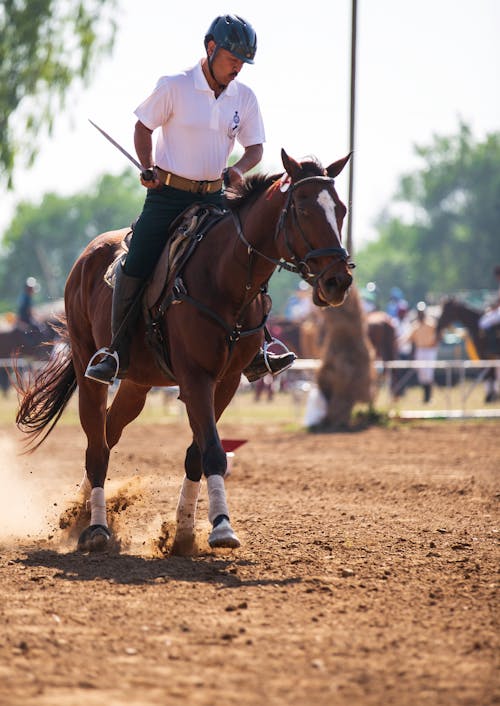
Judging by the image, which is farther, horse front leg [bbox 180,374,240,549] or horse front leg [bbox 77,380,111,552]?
horse front leg [bbox 77,380,111,552]

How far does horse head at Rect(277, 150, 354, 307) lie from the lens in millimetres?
6207

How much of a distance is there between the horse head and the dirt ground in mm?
1619

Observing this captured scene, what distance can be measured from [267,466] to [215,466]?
650 cm

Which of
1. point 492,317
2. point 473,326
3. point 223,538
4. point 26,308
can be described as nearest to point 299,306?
point 473,326

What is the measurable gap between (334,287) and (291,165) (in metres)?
0.84

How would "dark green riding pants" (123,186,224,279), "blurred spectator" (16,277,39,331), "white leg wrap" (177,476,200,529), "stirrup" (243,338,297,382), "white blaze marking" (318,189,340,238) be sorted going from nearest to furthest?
"white blaze marking" (318,189,340,238), "white leg wrap" (177,476,200,529), "dark green riding pants" (123,186,224,279), "stirrup" (243,338,297,382), "blurred spectator" (16,277,39,331)

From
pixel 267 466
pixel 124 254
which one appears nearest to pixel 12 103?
pixel 267 466

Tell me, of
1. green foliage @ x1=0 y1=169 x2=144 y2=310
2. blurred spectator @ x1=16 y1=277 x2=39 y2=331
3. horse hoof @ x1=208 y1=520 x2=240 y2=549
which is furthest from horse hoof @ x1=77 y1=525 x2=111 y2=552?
green foliage @ x1=0 y1=169 x2=144 y2=310

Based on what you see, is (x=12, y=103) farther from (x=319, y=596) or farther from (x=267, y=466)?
(x=319, y=596)

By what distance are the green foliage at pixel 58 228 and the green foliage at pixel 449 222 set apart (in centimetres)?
2493

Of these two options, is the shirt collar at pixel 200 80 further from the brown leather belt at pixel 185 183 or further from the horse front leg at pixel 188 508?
the horse front leg at pixel 188 508

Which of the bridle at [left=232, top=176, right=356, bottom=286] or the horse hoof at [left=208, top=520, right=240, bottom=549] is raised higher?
the bridle at [left=232, top=176, right=356, bottom=286]

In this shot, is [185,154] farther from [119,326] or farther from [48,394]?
[48,394]

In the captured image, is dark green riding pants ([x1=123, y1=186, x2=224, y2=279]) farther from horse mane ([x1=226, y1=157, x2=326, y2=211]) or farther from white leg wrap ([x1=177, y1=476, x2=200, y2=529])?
white leg wrap ([x1=177, y1=476, x2=200, y2=529])
